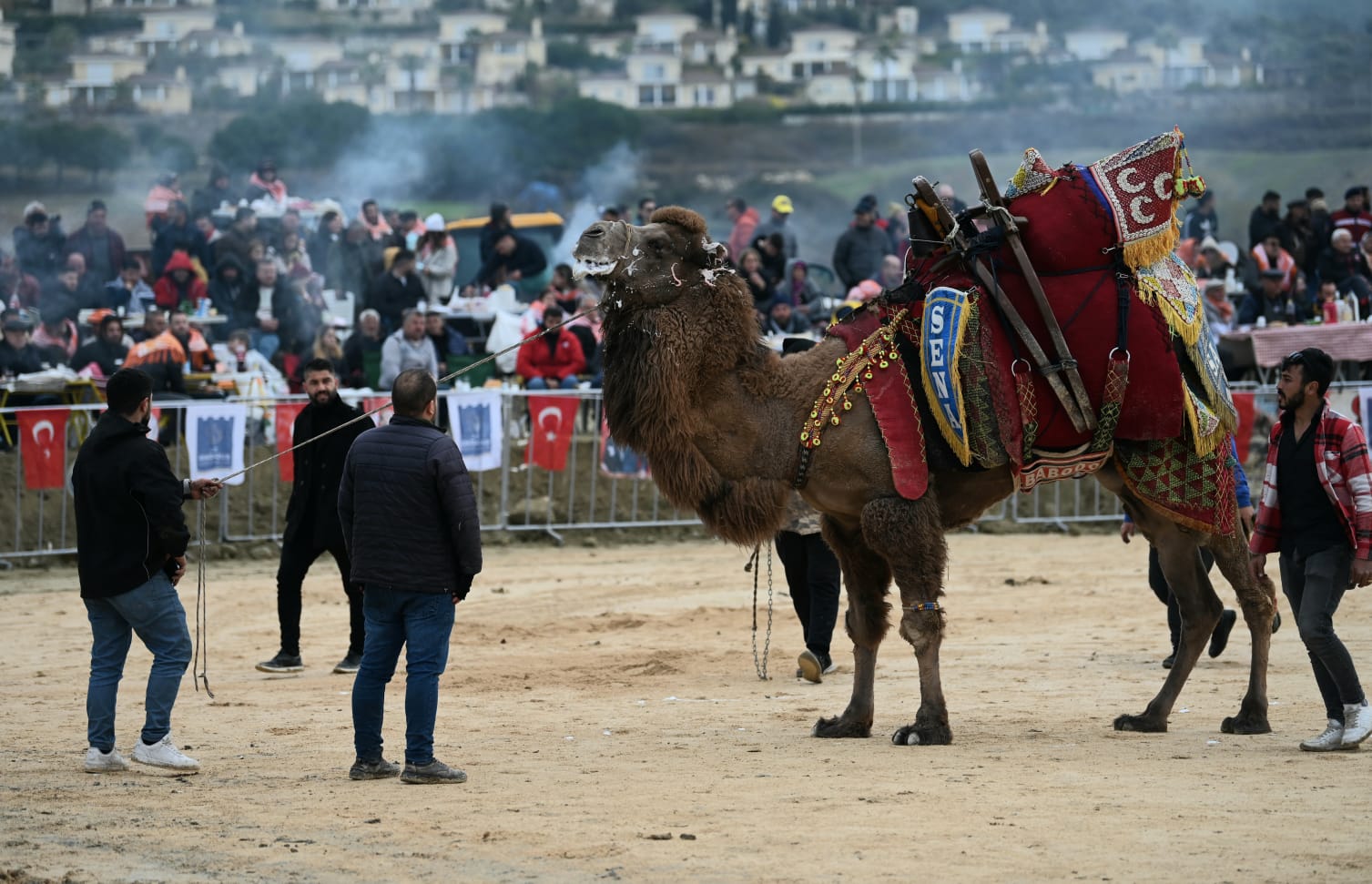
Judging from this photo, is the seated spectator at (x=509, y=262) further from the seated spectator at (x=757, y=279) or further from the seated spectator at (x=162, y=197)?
the seated spectator at (x=162, y=197)

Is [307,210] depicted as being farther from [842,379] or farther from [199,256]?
[842,379]

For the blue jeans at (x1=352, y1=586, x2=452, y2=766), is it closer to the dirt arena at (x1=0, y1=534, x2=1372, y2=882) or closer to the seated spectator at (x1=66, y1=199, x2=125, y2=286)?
the dirt arena at (x1=0, y1=534, x2=1372, y2=882)

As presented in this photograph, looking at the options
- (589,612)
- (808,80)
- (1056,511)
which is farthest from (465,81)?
(589,612)

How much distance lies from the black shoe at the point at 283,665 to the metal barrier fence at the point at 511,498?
4.89m

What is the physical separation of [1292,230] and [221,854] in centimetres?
2106

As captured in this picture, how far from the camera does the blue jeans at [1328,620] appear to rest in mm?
9312

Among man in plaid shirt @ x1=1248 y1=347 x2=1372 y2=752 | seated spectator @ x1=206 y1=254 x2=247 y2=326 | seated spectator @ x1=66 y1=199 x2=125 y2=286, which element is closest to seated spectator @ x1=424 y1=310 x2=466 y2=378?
seated spectator @ x1=206 y1=254 x2=247 y2=326

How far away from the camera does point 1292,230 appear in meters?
25.1

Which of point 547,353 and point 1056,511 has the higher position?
point 547,353

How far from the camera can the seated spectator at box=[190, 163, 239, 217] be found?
84.8 ft

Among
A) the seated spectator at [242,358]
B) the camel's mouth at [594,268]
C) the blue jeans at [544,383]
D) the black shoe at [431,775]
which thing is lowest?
the black shoe at [431,775]

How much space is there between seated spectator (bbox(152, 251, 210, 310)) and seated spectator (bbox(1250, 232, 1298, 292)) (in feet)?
46.3

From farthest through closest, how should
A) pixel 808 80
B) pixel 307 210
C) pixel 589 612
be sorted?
pixel 808 80 < pixel 307 210 < pixel 589 612

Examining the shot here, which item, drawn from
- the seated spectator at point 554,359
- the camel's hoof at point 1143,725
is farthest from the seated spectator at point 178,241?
the camel's hoof at point 1143,725
